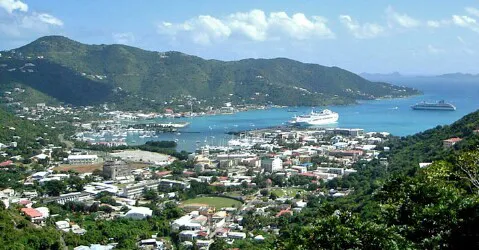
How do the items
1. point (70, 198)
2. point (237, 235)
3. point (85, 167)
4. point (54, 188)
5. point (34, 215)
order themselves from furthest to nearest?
1. point (85, 167)
2. point (54, 188)
3. point (70, 198)
4. point (34, 215)
5. point (237, 235)

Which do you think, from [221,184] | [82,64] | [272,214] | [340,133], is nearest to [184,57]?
[82,64]

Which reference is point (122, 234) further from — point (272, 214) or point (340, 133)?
point (340, 133)

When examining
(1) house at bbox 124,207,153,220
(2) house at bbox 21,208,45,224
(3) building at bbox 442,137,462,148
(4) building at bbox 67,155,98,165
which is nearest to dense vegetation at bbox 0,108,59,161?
(4) building at bbox 67,155,98,165

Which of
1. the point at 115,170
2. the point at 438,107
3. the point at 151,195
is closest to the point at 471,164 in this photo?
the point at 151,195

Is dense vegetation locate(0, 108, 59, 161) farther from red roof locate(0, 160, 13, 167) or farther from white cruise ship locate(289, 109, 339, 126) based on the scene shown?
white cruise ship locate(289, 109, 339, 126)

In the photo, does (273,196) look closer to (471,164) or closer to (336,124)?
(471,164)

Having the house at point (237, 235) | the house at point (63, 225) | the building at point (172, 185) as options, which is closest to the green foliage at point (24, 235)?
the house at point (63, 225)
